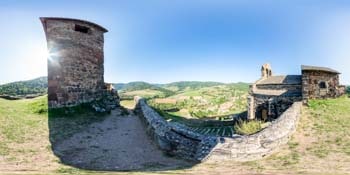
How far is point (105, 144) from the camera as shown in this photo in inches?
624

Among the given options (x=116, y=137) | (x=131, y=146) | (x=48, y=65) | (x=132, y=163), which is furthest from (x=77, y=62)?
(x=132, y=163)

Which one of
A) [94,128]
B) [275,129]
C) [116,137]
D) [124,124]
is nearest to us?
[275,129]

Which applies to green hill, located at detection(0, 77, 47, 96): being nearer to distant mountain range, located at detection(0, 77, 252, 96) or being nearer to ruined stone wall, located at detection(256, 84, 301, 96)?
distant mountain range, located at detection(0, 77, 252, 96)

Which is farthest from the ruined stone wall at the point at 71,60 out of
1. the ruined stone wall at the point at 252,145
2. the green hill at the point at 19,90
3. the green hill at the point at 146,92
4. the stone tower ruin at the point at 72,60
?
the green hill at the point at 146,92

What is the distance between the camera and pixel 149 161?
13734mm

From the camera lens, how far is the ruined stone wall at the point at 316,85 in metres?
21.2

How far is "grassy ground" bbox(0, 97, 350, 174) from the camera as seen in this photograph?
11555 millimetres

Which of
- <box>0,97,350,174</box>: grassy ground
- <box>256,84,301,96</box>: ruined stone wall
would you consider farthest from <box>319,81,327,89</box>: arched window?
<box>256,84,301,96</box>: ruined stone wall

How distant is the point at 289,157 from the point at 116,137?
873 centimetres

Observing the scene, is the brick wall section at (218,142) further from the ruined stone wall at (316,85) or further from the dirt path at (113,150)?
the ruined stone wall at (316,85)

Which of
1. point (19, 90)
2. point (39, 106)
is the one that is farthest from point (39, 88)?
point (39, 106)

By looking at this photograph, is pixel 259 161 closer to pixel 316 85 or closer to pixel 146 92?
pixel 316 85

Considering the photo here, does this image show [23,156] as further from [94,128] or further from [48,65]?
[48,65]

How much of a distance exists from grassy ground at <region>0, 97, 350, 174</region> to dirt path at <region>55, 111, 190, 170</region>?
0.89 metres
